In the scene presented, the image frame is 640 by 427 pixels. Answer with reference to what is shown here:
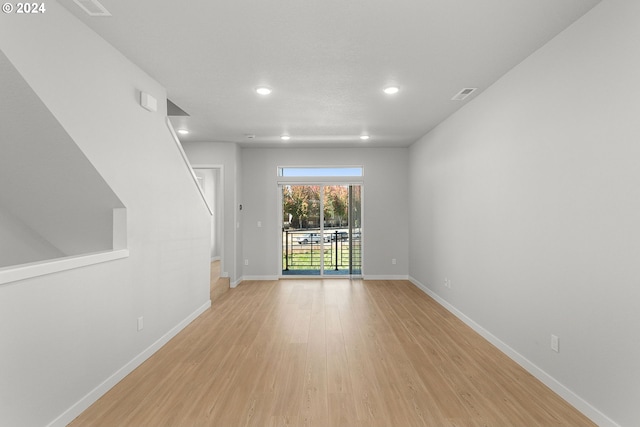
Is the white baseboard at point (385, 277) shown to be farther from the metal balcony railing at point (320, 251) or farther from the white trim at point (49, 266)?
the white trim at point (49, 266)

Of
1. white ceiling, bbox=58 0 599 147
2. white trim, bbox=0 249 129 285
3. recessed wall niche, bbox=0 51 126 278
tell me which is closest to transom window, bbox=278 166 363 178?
white ceiling, bbox=58 0 599 147

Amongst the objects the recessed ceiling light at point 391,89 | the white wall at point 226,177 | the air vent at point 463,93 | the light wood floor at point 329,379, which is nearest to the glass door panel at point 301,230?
the white wall at point 226,177

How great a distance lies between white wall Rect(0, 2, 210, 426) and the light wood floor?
282 mm

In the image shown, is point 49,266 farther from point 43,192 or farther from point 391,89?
point 391,89

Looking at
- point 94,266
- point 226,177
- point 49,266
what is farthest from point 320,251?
point 49,266

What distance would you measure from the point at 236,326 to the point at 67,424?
197 cm

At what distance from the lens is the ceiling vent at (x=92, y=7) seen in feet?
6.84

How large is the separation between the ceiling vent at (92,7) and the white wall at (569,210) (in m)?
3.25

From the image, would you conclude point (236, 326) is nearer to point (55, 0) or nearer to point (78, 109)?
point (78, 109)

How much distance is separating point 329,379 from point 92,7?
125 inches

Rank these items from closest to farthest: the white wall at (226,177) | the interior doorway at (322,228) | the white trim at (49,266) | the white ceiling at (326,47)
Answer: the white trim at (49,266) < the white ceiling at (326,47) < the white wall at (226,177) < the interior doorway at (322,228)

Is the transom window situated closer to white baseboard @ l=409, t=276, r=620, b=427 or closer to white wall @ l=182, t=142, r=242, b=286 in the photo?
white wall @ l=182, t=142, r=242, b=286

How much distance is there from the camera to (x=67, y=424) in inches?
81.2

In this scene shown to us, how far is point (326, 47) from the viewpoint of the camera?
2.67 meters
